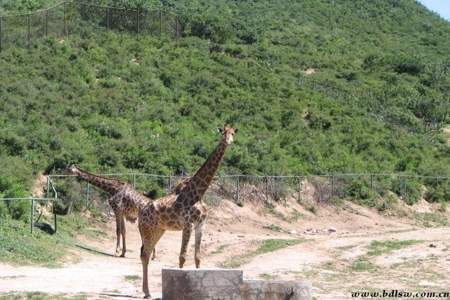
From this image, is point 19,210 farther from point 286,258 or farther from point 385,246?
point 385,246

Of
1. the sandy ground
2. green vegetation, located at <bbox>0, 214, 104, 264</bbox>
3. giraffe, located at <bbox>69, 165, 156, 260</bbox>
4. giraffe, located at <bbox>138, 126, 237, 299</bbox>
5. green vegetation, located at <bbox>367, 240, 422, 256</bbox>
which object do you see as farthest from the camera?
green vegetation, located at <bbox>367, 240, 422, 256</bbox>

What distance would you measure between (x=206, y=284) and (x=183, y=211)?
13.1ft

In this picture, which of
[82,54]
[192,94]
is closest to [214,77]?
[192,94]

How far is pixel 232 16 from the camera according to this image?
73875mm

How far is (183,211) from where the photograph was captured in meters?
18.6

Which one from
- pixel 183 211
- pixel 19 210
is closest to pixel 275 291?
pixel 183 211

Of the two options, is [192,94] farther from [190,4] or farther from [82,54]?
[190,4]

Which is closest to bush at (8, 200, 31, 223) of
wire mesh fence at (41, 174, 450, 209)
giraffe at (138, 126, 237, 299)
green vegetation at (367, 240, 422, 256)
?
wire mesh fence at (41, 174, 450, 209)

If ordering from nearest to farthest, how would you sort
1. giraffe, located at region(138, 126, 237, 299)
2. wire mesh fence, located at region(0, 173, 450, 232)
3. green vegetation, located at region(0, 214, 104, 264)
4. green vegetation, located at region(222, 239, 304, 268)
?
giraffe, located at region(138, 126, 237, 299) < green vegetation, located at region(0, 214, 104, 264) < green vegetation, located at region(222, 239, 304, 268) < wire mesh fence, located at region(0, 173, 450, 232)

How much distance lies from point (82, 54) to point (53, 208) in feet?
70.5

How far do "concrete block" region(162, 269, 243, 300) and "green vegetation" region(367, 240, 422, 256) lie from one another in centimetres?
1160

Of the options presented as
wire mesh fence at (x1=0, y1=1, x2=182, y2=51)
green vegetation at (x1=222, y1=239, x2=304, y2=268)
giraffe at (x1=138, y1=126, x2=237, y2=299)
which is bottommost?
green vegetation at (x1=222, y1=239, x2=304, y2=268)

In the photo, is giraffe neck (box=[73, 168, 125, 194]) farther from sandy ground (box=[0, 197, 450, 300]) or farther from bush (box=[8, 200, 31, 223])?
bush (box=[8, 200, 31, 223])

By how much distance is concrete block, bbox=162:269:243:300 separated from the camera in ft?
48.4
